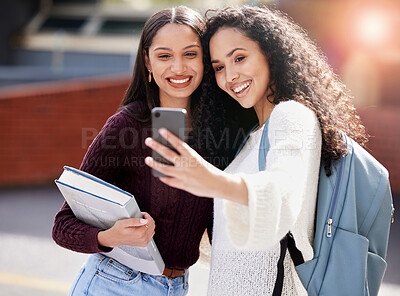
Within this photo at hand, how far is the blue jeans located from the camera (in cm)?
180

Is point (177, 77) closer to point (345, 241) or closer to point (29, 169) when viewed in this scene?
point (345, 241)

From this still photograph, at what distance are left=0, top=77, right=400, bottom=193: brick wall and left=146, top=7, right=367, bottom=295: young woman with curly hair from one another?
509 centimetres

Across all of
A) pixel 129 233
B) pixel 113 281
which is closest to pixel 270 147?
pixel 129 233

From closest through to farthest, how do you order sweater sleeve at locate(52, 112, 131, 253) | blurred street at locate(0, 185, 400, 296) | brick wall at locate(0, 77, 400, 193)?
1. sweater sleeve at locate(52, 112, 131, 253)
2. blurred street at locate(0, 185, 400, 296)
3. brick wall at locate(0, 77, 400, 193)

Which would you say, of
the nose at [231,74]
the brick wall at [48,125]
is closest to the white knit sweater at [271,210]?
the nose at [231,74]

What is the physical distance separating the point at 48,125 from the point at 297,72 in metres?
5.71

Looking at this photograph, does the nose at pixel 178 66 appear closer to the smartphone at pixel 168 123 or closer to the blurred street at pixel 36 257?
the smartphone at pixel 168 123

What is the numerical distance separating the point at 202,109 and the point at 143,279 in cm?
77

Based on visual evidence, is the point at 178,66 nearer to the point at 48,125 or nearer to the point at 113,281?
the point at 113,281

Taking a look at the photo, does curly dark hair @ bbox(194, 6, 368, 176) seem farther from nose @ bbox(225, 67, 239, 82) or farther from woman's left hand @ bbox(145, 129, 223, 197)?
woman's left hand @ bbox(145, 129, 223, 197)

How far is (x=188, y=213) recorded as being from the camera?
1883 millimetres

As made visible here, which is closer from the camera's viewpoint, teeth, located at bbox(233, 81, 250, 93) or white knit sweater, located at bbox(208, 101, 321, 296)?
white knit sweater, located at bbox(208, 101, 321, 296)

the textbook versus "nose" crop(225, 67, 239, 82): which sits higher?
"nose" crop(225, 67, 239, 82)

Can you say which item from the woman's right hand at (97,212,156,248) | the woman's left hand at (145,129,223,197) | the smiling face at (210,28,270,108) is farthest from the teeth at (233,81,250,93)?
the woman's left hand at (145,129,223,197)
